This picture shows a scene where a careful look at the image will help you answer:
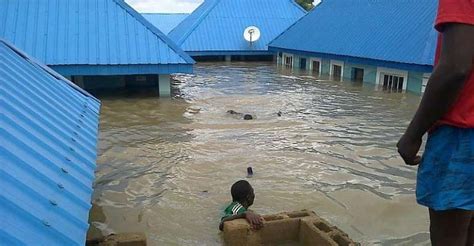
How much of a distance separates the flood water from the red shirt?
3.16m

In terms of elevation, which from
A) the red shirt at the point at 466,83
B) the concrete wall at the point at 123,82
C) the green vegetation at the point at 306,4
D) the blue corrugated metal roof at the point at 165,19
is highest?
the green vegetation at the point at 306,4

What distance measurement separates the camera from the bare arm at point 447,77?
1717mm

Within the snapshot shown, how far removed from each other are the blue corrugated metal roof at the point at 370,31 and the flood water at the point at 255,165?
2339 millimetres

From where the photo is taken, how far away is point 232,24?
1120 inches

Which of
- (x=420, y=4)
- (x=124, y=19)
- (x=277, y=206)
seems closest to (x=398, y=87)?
(x=420, y=4)

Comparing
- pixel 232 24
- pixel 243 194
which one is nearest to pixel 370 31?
pixel 232 24

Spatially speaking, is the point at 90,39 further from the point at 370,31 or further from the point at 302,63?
the point at 302,63

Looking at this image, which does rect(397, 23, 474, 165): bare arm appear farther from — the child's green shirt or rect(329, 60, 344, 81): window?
rect(329, 60, 344, 81): window

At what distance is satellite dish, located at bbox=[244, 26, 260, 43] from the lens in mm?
26953

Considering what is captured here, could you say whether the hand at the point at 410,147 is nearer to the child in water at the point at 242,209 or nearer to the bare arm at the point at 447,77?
the bare arm at the point at 447,77

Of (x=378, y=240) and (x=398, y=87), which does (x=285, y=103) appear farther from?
(x=378, y=240)

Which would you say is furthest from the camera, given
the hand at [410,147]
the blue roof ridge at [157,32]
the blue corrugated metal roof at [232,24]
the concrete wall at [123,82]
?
the blue corrugated metal roof at [232,24]

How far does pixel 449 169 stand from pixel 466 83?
14.5 inches

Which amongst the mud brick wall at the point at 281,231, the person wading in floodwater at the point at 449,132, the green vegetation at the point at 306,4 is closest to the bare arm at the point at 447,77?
the person wading in floodwater at the point at 449,132
